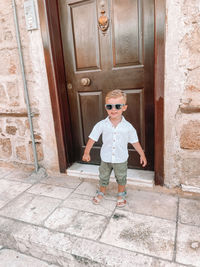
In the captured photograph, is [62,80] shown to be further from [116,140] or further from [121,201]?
[121,201]

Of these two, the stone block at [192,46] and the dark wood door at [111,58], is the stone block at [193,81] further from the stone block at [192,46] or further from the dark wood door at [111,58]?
the dark wood door at [111,58]

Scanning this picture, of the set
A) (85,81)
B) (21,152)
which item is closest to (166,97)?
(85,81)

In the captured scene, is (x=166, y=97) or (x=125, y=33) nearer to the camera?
(x=166, y=97)

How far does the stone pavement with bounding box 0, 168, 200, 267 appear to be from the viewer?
1439 mm

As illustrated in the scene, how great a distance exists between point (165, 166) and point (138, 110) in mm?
708

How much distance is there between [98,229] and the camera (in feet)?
5.53

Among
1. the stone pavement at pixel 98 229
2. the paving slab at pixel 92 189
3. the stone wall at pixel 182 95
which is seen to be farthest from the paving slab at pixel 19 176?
the stone wall at pixel 182 95

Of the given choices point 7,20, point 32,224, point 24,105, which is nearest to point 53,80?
point 24,105

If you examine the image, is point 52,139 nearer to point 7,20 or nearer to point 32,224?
point 32,224

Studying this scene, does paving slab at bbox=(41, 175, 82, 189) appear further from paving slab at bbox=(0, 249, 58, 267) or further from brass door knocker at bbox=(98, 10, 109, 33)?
brass door knocker at bbox=(98, 10, 109, 33)

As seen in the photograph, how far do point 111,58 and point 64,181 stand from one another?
1664mm

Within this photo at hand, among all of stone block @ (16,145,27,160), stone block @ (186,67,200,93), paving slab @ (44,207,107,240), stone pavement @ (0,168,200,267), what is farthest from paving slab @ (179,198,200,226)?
stone block @ (16,145,27,160)

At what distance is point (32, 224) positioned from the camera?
181cm

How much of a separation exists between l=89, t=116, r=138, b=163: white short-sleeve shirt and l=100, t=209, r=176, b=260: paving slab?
561mm
